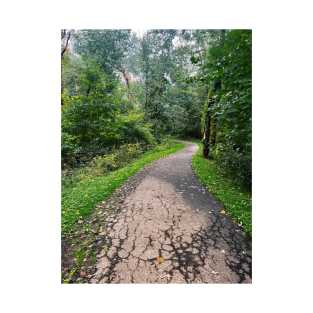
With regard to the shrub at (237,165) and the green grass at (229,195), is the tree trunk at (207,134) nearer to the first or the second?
the shrub at (237,165)

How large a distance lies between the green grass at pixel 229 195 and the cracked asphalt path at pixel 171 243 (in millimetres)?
171

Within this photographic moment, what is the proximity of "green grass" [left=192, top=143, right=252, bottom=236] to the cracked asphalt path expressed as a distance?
17cm

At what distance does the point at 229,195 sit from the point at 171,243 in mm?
2226

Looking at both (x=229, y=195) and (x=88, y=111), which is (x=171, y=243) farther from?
(x=88, y=111)

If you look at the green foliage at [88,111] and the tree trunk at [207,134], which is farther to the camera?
the tree trunk at [207,134]

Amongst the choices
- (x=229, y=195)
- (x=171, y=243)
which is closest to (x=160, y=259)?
(x=171, y=243)

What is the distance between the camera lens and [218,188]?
15.4 ft

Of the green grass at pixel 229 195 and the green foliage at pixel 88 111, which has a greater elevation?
the green foliage at pixel 88 111

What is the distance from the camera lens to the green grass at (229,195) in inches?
126

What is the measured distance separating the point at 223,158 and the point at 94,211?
4.35 meters

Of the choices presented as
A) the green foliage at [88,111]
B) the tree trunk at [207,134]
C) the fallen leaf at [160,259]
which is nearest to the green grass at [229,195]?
the fallen leaf at [160,259]

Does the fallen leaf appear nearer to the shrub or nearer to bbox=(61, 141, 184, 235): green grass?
bbox=(61, 141, 184, 235): green grass

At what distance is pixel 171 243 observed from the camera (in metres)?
2.50

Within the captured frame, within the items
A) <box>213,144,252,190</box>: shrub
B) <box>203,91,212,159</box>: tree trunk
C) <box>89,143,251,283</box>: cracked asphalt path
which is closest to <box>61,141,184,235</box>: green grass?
<box>89,143,251,283</box>: cracked asphalt path
